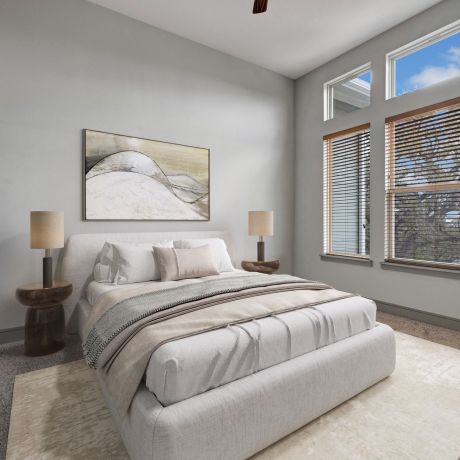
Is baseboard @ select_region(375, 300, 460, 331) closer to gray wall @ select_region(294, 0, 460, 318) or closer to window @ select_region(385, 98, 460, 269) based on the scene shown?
gray wall @ select_region(294, 0, 460, 318)

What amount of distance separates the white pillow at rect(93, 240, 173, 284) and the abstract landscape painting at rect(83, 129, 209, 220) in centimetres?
48

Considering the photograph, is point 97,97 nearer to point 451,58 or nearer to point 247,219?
point 247,219

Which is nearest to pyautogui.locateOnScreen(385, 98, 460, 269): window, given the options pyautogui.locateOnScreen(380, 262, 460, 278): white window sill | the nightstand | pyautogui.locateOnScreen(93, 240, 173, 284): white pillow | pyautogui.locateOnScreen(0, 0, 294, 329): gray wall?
pyautogui.locateOnScreen(380, 262, 460, 278): white window sill

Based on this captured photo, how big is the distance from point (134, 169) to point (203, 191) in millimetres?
866

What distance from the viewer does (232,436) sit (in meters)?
1.28

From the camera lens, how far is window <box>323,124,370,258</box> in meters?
3.83

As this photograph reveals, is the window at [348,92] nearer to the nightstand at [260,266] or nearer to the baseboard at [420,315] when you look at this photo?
the nightstand at [260,266]

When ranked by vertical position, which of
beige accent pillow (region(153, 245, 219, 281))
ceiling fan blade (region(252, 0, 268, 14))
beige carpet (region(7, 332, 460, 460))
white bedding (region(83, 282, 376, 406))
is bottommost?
beige carpet (region(7, 332, 460, 460))

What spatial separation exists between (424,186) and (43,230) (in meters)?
3.68

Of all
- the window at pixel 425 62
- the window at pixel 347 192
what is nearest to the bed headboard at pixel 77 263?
the window at pixel 347 192

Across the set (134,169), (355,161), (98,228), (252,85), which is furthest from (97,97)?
(355,161)

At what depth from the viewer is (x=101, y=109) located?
3.07 m

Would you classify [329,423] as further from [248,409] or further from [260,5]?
[260,5]

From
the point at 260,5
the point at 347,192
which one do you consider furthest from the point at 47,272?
the point at 347,192
